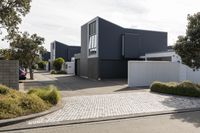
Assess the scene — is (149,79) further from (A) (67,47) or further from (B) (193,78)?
(A) (67,47)

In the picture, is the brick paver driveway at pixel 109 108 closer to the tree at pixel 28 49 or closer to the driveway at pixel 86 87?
the driveway at pixel 86 87

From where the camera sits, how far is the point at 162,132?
642 cm

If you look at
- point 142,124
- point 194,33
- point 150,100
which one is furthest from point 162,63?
point 142,124

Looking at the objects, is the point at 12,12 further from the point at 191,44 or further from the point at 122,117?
the point at 191,44

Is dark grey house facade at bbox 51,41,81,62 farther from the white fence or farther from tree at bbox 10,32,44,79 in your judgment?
the white fence

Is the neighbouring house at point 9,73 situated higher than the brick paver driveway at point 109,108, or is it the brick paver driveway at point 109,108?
the neighbouring house at point 9,73

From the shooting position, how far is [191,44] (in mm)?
13586

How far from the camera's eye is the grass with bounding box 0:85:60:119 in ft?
25.1

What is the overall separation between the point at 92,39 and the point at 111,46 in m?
2.54

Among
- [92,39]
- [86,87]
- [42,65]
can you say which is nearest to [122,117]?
[86,87]

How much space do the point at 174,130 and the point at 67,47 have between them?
49563mm

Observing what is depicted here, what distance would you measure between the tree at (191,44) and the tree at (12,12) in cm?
858

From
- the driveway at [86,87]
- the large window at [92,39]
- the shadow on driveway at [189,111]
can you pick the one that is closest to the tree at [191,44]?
the shadow on driveway at [189,111]

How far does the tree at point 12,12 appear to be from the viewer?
371 inches
